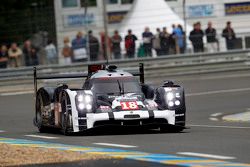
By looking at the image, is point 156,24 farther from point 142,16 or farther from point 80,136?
point 80,136

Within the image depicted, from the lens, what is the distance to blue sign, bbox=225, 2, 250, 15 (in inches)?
1383

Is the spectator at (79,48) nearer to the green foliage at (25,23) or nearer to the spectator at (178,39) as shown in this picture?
the green foliage at (25,23)

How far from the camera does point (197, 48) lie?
3341 cm

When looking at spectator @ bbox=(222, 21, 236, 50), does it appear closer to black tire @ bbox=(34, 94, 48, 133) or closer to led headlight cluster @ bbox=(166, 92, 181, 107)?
black tire @ bbox=(34, 94, 48, 133)

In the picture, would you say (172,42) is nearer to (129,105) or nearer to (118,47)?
(118,47)

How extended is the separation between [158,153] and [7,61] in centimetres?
2174

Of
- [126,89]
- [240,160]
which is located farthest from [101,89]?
[240,160]

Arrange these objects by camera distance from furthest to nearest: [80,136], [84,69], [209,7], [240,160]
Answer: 1. [209,7]
2. [84,69]
3. [80,136]
4. [240,160]

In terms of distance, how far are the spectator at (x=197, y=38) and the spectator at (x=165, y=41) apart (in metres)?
0.88

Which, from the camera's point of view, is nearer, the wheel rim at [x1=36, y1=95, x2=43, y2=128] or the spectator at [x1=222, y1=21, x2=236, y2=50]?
the wheel rim at [x1=36, y1=95, x2=43, y2=128]

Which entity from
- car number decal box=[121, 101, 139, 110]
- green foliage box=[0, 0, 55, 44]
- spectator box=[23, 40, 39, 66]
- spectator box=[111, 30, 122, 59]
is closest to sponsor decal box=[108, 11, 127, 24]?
green foliage box=[0, 0, 55, 44]

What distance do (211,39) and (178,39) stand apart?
1.25 metres

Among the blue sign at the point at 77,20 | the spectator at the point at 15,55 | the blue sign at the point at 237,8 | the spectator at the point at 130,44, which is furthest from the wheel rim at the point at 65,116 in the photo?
the blue sign at the point at 237,8

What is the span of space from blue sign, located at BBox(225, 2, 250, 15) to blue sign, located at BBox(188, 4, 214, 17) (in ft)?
2.08
